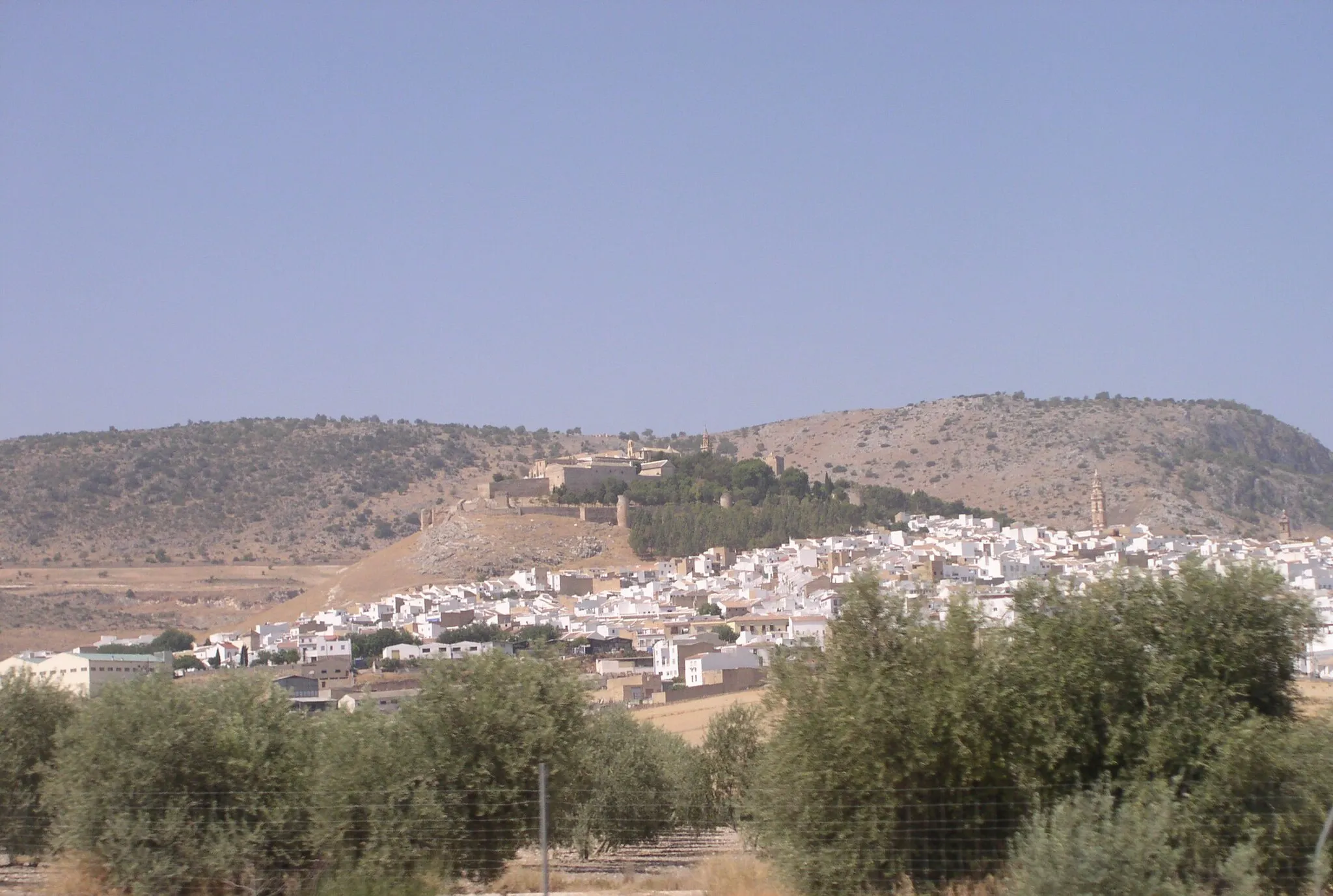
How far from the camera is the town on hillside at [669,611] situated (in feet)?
134

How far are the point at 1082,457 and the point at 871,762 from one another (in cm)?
10521

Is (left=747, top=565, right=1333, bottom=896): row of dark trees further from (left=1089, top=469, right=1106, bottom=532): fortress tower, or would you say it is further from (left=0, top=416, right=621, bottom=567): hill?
(left=0, top=416, right=621, bottom=567): hill

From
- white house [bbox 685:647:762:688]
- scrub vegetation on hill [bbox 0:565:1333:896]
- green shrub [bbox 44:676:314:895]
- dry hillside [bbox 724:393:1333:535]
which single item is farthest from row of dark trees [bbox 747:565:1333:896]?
dry hillside [bbox 724:393:1333:535]

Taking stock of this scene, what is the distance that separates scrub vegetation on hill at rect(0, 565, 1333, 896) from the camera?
11.9m

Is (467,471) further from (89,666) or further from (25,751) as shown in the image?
(25,751)

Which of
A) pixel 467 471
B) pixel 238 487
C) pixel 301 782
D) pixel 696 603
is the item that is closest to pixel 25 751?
pixel 301 782

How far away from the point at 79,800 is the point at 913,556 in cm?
5347

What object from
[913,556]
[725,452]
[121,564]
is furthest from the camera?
[725,452]

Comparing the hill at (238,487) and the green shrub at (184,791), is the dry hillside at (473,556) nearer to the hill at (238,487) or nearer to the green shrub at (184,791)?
the hill at (238,487)

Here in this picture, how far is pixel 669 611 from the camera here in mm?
61750

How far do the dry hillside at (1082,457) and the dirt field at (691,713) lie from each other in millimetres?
64683

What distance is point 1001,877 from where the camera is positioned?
39.0 feet

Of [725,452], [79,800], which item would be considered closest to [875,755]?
[79,800]

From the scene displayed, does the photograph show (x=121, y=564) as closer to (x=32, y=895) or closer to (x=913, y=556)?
(x=913, y=556)
